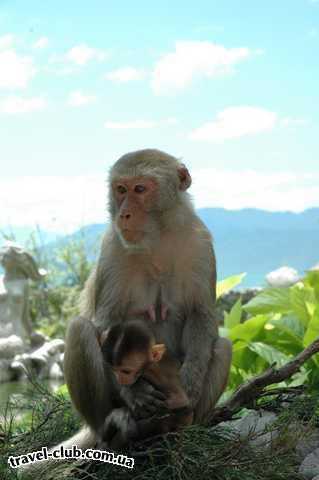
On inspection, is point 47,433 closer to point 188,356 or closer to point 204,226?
point 188,356

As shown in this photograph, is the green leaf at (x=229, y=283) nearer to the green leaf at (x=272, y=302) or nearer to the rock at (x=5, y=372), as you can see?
the green leaf at (x=272, y=302)

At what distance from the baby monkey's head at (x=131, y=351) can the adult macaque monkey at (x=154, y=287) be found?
0.74 ft

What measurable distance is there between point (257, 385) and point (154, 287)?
68 centimetres

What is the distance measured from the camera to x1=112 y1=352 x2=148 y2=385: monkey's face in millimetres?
2736

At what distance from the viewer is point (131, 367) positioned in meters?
2.76

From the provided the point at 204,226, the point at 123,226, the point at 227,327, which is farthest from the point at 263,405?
the point at 227,327

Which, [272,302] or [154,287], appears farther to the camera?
[272,302]

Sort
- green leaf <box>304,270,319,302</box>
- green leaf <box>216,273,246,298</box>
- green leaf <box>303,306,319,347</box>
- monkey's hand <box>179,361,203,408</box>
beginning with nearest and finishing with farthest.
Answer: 1. monkey's hand <box>179,361,203,408</box>
2. green leaf <box>303,306,319,347</box>
3. green leaf <box>304,270,319,302</box>
4. green leaf <box>216,273,246,298</box>

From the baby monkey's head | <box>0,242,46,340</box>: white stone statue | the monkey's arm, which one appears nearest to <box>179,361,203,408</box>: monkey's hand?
the monkey's arm

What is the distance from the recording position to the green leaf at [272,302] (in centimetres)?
585

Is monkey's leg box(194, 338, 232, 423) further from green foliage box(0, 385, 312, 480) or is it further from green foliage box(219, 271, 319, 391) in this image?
green foliage box(219, 271, 319, 391)

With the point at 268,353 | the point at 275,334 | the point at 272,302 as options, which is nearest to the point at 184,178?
the point at 268,353

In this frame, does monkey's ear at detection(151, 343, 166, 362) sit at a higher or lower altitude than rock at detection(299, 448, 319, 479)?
higher

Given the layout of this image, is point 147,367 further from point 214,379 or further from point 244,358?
point 244,358
